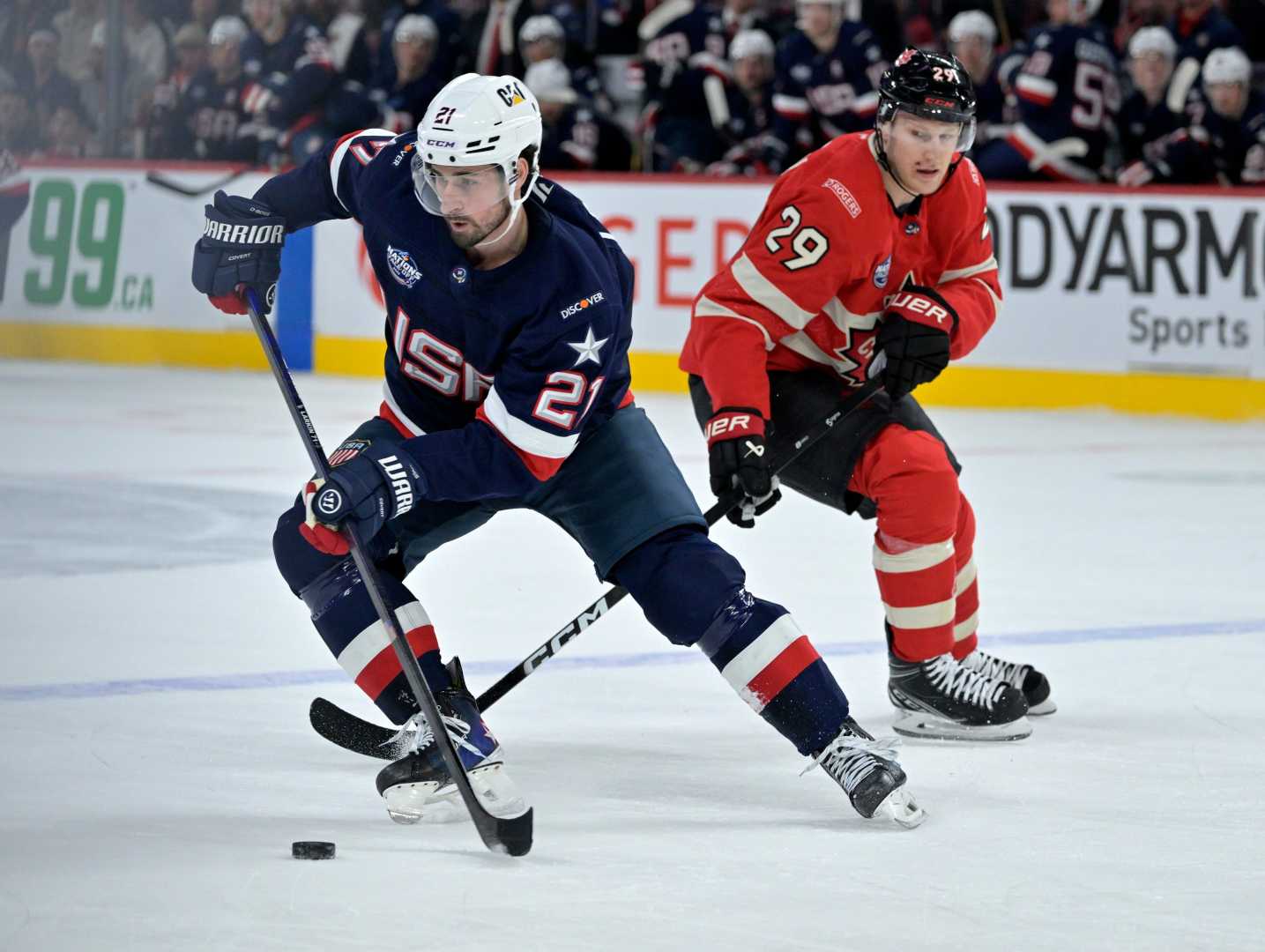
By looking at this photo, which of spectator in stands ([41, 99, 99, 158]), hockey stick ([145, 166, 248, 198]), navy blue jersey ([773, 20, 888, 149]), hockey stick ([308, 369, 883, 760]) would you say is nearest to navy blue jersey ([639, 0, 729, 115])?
navy blue jersey ([773, 20, 888, 149])

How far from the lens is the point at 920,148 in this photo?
382 centimetres

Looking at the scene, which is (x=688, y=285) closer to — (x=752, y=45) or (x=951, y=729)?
(x=752, y=45)

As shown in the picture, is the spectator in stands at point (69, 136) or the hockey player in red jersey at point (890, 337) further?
Answer: the spectator in stands at point (69, 136)

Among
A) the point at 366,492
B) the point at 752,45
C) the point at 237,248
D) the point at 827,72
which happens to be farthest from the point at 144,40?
the point at 366,492

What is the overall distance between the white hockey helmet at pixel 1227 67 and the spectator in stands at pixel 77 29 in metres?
4.37

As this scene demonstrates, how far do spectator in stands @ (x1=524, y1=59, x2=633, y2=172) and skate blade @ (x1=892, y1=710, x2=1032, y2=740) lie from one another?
7.09 metres

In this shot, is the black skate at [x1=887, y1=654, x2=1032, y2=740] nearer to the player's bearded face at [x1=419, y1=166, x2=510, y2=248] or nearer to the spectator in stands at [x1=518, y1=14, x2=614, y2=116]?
the player's bearded face at [x1=419, y1=166, x2=510, y2=248]

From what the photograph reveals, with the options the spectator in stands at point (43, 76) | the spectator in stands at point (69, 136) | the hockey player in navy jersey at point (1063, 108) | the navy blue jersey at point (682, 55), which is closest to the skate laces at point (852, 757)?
the spectator in stands at point (43, 76)

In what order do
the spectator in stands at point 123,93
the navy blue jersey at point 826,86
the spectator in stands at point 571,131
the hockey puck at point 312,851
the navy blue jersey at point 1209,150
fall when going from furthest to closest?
the spectator in stands at point 571,131, the navy blue jersey at point 826,86, the navy blue jersey at point 1209,150, the spectator in stands at point 123,93, the hockey puck at point 312,851

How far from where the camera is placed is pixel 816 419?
394 centimetres

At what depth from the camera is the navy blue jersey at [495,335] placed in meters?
3.19

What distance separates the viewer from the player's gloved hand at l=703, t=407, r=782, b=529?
144 inches

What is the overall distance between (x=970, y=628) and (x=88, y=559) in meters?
2.35

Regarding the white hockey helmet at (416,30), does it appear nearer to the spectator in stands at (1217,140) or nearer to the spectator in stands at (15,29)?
the spectator in stands at (1217,140)
